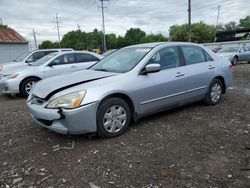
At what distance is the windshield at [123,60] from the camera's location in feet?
15.4

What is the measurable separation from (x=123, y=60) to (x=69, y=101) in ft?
5.49

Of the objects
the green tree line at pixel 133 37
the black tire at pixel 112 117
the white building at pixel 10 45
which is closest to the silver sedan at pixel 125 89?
the black tire at pixel 112 117

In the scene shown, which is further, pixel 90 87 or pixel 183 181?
pixel 90 87

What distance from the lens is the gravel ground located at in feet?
9.89

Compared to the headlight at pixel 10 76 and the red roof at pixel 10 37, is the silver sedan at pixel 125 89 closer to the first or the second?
the headlight at pixel 10 76

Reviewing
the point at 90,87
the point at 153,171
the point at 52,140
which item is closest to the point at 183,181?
the point at 153,171

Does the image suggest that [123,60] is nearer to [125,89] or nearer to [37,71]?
[125,89]

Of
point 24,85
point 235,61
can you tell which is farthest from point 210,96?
point 235,61

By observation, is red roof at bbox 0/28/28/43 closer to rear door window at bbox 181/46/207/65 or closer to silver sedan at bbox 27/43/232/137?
silver sedan at bbox 27/43/232/137

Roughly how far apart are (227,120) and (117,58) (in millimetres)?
2507

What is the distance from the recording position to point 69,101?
3736 millimetres

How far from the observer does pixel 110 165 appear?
334 cm

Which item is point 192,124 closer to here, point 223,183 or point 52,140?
point 223,183

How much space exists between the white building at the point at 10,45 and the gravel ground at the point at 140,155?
20390mm
